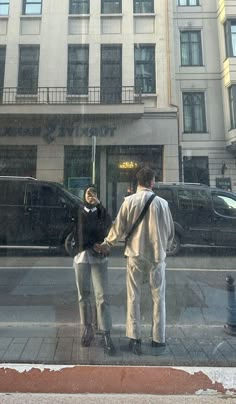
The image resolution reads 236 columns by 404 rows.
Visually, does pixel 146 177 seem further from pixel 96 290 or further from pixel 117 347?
→ pixel 117 347

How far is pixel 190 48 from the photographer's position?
7496mm

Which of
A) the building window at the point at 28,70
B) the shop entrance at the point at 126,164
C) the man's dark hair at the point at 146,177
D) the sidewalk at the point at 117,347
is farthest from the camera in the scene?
the building window at the point at 28,70

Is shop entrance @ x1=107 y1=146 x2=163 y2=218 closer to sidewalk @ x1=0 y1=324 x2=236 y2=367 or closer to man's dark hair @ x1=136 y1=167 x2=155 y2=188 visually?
man's dark hair @ x1=136 y1=167 x2=155 y2=188

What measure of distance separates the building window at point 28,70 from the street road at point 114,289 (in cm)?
339

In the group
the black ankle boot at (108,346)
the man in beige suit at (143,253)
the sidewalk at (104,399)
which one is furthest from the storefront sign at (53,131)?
the sidewalk at (104,399)

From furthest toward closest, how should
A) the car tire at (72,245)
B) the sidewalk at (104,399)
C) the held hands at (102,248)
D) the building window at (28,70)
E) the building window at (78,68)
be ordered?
the building window at (78,68) → the building window at (28,70) → the car tire at (72,245) → the held hands at (102,248) → the sidewalk at (104,399)

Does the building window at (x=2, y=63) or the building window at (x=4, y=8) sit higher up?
the building window at (x=4, y=8)

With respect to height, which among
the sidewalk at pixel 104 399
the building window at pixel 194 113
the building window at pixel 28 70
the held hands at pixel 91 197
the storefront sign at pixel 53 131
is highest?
the building window at pixel 28 70

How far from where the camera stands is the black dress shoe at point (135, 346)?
385 centimetres

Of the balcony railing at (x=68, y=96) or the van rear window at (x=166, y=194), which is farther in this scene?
the van rear window at (x=166, y=194)

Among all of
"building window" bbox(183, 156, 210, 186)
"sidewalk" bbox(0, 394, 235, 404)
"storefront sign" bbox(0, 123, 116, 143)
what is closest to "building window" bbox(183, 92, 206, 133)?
"building window" bbox(183, 156, 210, 186)

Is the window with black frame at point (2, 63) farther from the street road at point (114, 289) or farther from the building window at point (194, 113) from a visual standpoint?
the street road at point (114, 289)

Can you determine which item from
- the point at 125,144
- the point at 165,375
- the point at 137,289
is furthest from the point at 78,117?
the point at 165,375

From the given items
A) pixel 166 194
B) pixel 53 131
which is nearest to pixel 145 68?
pixel 53 131
